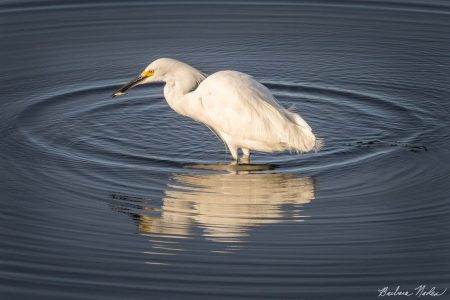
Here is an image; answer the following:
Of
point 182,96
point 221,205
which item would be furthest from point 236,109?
point 221,205

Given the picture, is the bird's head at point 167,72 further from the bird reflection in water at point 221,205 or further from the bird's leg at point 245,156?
the bird reflection in water at point 221,205

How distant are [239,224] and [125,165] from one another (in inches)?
73.6

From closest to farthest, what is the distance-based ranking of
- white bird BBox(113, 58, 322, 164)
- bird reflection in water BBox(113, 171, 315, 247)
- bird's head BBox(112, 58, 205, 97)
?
bird reflection in water BBox(113, 171, 315, 247)
white bird BBox(113, 58, 322, 164)
bird's head BBox(112, 58, 205, 97)

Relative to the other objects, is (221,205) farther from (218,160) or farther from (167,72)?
(167,72)

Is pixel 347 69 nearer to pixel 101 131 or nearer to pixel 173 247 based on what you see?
pixel 101 131

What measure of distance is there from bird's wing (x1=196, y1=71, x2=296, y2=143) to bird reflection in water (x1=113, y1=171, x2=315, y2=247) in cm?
58

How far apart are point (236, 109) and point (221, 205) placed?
1623 mm

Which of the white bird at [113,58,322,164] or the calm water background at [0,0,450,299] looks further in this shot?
the white bird at [113,58,322,164]

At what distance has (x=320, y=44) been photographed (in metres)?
15.5

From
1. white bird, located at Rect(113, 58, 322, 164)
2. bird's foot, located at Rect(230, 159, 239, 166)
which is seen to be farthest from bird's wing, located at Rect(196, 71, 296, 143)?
bird's foot, located at Rect(230, 159, 239, 166)

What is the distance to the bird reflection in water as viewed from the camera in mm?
9844

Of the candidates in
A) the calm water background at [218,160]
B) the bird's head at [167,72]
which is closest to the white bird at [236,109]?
the bird's head at [167,72]

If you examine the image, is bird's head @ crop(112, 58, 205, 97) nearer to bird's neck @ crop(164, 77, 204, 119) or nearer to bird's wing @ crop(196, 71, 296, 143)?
bird's neck @ crop(164, 77, 204, 119)

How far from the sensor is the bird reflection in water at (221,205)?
32.3 feet
